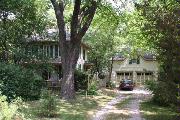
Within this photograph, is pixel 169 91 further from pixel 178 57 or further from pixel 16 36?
pixel 16 36

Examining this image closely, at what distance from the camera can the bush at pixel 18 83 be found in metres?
25.1

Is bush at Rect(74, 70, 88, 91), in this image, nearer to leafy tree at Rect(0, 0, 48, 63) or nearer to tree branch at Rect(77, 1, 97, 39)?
leafy tree at Rect(0, 0, 48, 63)

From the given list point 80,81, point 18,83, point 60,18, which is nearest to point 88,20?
point 60,18

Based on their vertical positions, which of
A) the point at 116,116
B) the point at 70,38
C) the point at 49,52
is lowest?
the point at 116,116

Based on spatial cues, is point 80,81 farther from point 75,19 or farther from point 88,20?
point 75,19

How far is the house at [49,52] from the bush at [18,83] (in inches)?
260

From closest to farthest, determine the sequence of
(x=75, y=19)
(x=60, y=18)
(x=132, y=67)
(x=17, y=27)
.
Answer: (x=75, y=19) < (x=60, y=18) < (x=17, y=27) < (x=132, y=67)

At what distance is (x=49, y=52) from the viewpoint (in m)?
44.7

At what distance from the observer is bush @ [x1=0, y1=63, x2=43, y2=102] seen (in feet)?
82.4

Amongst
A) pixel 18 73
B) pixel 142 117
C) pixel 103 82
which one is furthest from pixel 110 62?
pixel 142 117

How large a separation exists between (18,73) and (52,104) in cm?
714

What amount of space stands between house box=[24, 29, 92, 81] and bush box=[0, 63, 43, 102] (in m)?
6.60

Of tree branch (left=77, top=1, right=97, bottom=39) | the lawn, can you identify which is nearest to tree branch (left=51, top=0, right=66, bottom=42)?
tree branch (left=77, top=1, right=97, bottom=39)

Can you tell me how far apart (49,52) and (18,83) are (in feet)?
60.6
